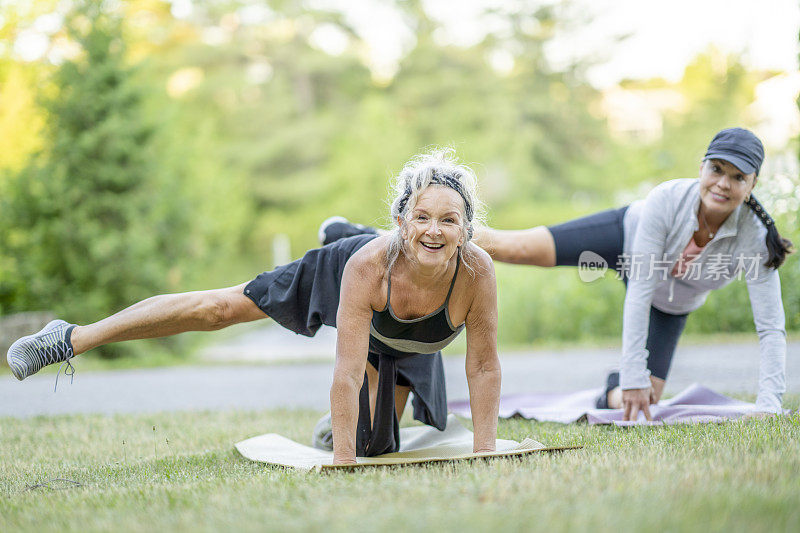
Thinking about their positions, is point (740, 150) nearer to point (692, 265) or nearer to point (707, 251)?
point (707, 251)

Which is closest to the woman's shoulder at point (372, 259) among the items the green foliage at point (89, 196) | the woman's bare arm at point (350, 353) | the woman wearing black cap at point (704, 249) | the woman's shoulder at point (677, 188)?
the woman's bare arm at point (350, 353)

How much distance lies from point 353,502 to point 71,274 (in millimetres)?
9185

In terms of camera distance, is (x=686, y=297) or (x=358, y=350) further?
(x=686, y=297)

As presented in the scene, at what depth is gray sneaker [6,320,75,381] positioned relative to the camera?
11.4ft

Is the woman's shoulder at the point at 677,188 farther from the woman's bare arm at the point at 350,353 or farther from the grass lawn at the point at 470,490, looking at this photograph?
the woman's bare arm at the point at 350,353

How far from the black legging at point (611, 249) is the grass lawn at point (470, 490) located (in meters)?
1.03

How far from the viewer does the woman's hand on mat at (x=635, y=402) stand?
3.96 m

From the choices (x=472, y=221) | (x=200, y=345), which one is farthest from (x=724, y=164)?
(x=200, y=345)

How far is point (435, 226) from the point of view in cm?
297

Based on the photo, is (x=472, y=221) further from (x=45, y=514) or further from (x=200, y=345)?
(x=200, y=345)

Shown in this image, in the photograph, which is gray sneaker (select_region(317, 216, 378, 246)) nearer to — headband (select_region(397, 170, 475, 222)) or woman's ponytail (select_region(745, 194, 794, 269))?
headband (select_region(397, 170, 475, 222))

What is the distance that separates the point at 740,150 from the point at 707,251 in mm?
637

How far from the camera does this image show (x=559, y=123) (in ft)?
80.0

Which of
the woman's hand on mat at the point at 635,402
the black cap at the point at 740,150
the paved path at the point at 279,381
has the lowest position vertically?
the paved path at the point at 279,381
